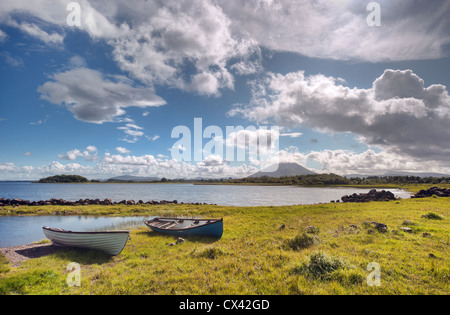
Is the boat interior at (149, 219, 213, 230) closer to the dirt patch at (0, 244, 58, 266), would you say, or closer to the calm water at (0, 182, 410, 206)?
the dirt patch at (0, 244, 58, 266)

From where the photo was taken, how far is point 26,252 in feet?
48.8

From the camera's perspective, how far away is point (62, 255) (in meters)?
13.7

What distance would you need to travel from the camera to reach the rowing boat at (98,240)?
13500mm

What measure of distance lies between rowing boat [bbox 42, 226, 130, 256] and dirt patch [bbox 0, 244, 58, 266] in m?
1.52

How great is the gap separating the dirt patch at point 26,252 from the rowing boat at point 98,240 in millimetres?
1519

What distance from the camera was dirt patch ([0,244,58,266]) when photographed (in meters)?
13.3

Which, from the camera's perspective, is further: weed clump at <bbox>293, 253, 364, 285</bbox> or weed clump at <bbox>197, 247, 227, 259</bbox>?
weed clump at <bbox>197, 247, 227, 259</bbox>

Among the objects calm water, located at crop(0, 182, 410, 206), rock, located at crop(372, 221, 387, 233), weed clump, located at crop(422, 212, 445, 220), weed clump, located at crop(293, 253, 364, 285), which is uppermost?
weed clump, located at crop(293, 253, 364, 285)

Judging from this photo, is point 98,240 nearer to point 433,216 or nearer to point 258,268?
point 258,268

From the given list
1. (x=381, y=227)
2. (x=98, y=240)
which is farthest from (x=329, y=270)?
(x=98, y=240)

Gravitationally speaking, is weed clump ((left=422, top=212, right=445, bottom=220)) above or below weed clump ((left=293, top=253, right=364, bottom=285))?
below

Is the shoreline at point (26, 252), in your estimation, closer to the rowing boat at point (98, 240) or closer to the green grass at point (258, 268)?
the green grass at point (258, 268)

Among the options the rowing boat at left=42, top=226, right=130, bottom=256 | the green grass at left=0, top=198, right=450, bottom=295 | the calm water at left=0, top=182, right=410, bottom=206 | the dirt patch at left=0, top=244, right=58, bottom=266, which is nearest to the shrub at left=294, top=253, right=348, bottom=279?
the green grass at left=0, top=198, right=450, bottom=295
